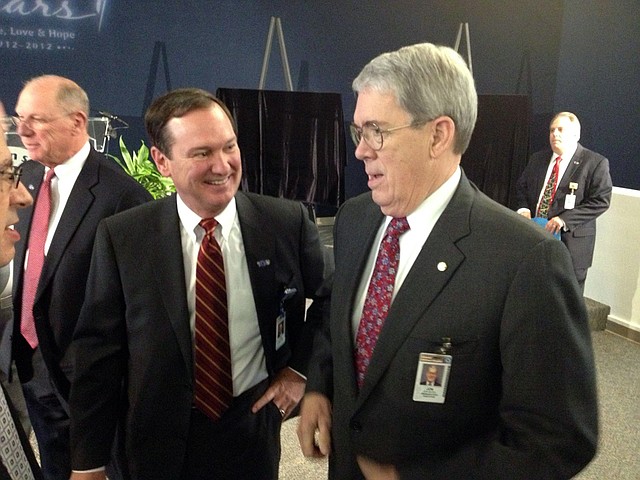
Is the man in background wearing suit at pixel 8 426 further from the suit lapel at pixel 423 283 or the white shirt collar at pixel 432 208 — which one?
the white shirt collar at pixel 432 208

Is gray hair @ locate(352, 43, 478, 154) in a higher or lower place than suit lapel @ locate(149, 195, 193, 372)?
higher

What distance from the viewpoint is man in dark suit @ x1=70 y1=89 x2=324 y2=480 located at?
56.2 inches

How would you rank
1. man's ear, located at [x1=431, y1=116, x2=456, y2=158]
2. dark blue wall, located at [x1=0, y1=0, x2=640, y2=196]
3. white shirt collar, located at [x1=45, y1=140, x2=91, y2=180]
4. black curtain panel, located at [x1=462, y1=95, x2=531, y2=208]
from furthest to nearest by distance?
black curtain panel, located at [x1=462, y1=95, x2=531, y2=208], dark blue wall, located at [x1=0, y1=0, x2=640, y2=196], white shirt collar, located at [x1=45, y1=140, x2=91, y2=180], man's ear, located at [x1=431, y1=116, x2=456, y2=158]

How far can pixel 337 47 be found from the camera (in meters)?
6.00

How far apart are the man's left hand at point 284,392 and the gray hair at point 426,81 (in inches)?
34.0

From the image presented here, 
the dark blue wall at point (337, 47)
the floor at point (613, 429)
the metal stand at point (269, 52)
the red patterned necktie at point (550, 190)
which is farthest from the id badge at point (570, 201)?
the metal stand at point (269, 52)

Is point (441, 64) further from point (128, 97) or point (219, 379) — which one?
point (128, 97)

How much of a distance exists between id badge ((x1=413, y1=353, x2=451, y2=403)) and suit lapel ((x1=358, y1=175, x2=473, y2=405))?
6 cm

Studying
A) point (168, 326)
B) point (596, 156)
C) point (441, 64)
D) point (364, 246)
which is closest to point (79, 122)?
point (168, 326)

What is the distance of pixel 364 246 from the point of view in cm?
135

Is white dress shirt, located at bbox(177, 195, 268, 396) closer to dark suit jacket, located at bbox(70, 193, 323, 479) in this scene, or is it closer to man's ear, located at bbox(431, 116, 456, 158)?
dark suit jacket, located at bbox(70, 193, 323, 479)

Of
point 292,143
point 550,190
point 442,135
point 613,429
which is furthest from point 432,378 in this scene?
point 292,143

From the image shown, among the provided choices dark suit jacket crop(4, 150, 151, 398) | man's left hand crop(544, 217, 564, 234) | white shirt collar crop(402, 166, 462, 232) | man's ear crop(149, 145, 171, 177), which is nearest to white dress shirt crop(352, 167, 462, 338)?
white shirt collar crop(402, 166, 462, 232)

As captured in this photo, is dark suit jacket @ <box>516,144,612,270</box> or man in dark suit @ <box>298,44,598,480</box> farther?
dark suit jacket @ <box>516,144,612,270</box>
